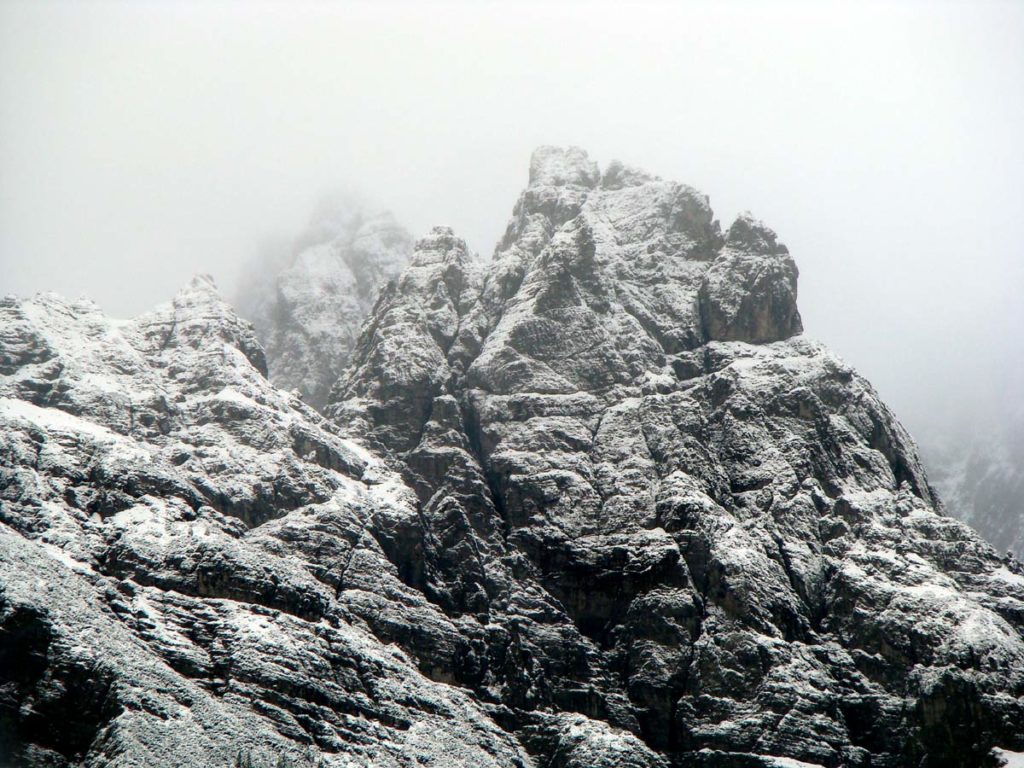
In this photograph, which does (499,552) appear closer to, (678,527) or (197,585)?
(678,527)

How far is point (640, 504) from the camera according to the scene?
148 meters

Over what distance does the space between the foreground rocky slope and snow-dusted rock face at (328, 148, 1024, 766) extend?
0.41 meters

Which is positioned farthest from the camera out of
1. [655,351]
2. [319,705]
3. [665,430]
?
[655,351]

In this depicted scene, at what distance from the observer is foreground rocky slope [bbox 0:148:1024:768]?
117312 mm

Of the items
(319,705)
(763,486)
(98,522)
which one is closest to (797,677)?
(763,486)

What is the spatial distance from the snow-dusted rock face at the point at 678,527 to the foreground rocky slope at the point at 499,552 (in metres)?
0.41

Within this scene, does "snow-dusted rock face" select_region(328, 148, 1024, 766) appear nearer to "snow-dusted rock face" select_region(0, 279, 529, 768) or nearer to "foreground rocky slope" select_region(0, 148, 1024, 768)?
"foreground rocky slope" select_region(0, 148, 1024, 768)

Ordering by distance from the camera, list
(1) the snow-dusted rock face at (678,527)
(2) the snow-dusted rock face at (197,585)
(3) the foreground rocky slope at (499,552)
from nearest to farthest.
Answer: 1. (2) the snow-dusted rock face at (197,585)
2. (3) the foreground rocky slope at (499,552)
3. (1) the snow-dusted rock face at (678,527)

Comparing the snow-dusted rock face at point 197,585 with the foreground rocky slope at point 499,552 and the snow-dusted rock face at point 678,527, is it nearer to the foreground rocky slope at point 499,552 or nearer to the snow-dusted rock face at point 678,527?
the foreground rocky slope at point 499,552

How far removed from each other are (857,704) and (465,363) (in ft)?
274

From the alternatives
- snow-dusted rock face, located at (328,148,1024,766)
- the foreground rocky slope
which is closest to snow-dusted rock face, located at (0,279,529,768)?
the foreground rocky slope

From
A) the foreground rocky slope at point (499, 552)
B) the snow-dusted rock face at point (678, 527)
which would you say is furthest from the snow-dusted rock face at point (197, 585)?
the snow-dusted rock face at point (678, 527)

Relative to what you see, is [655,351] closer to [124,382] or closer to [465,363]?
[465,363]

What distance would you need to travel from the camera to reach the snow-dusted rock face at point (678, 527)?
125812 millimetres
